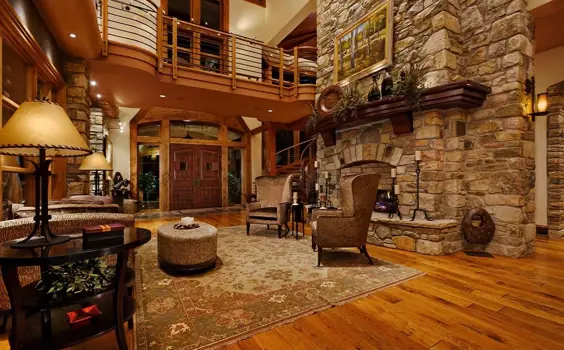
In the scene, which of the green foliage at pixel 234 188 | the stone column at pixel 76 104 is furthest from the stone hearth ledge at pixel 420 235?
the green foliage at pixel 234 188

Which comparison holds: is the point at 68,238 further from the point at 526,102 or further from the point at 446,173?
the point at 526,102

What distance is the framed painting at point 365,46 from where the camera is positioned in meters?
4.33

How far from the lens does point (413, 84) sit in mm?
3580

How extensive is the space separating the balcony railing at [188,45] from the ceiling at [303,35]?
0.37m

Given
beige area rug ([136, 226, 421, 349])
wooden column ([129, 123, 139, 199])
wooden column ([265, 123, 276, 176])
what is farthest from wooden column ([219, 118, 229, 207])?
beige area rug ([136, 226, 421, 349])

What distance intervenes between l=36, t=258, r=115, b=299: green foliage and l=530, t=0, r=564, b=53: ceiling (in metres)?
5.18

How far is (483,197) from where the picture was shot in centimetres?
358

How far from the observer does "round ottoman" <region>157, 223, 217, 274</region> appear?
2748mm

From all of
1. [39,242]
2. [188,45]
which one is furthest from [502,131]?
[188,45]

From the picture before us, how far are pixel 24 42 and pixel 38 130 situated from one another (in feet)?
7.59

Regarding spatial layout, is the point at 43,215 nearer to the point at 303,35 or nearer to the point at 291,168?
the point at 291,168

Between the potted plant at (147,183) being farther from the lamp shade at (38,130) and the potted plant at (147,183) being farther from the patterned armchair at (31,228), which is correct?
the lamp shade at (38,130)

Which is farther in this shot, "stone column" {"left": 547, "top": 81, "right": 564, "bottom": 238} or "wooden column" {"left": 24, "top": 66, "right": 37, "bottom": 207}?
"stone column" {"left": 547, "top": 81, "right": 564, "bottom": 238}

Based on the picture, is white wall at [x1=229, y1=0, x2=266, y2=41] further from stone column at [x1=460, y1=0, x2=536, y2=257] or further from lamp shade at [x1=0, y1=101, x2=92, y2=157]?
lamp shade at [x1=0, y1=101, x2=92, y2=157]
